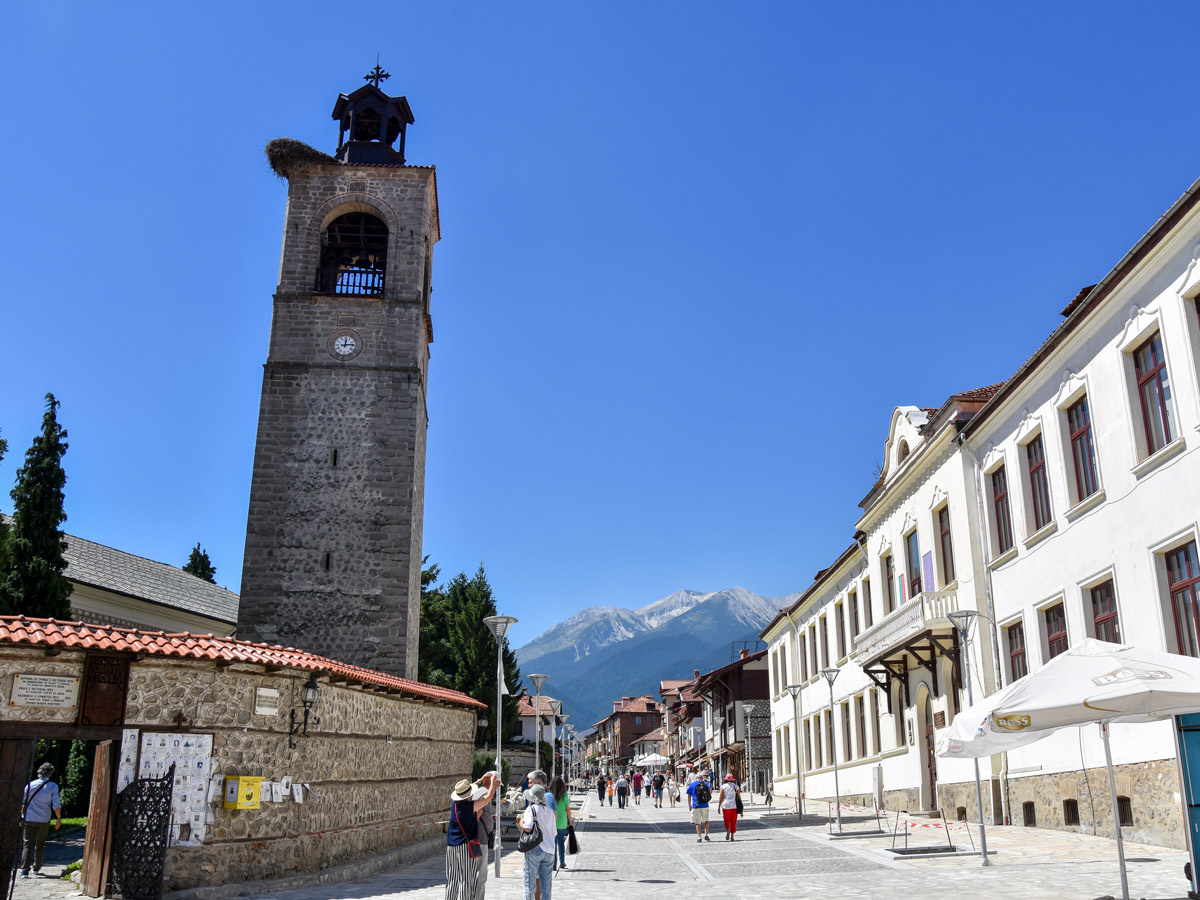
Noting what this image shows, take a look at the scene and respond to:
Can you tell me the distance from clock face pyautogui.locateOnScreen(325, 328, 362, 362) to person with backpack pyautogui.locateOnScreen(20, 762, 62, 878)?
16398 mm

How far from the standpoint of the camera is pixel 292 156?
102ft

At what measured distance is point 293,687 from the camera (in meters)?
13.9

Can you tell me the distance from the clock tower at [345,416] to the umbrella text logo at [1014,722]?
19801 millimetres

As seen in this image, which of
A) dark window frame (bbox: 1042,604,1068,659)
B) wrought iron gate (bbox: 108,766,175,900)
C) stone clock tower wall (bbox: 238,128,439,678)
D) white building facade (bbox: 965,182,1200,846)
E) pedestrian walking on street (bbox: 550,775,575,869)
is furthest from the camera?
stone clock tower wall (bbox: 238,128,439,678)

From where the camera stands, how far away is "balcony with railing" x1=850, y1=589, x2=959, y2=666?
2070 cm

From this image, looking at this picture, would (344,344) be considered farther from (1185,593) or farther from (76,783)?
(1185,593)

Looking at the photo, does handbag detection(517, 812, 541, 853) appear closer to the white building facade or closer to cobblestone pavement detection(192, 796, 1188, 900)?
cobblestone pavement detection(192, 796, 1188, 900)

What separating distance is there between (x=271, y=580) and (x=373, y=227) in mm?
11918

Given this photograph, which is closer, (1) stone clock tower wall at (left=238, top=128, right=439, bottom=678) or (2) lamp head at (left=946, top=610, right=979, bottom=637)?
(2) lamp head at (left=946, top=610, right=979, bottom=637)

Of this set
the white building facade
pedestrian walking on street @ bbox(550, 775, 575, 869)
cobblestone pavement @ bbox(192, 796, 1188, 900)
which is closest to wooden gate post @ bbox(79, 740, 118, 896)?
cobblestone pavement @ bbox(192, 796, 1188, 900)

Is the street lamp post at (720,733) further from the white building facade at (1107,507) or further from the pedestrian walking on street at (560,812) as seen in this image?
the pedestrian walking on street at (560,812)

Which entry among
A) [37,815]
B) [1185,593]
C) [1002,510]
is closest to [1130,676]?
[1185,593]

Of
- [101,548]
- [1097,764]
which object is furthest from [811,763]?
[101,548]

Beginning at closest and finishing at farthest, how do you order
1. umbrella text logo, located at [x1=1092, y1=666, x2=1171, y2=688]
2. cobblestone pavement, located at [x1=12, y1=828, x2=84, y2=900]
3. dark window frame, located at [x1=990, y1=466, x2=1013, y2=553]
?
umbrella text logo, located at [x1=1092, y1=666, x2=1171, y2=688]
cobblestone pavement, located at [x1=12, y1=828, x2=84, y2=900]
dark window frame, located at [x1=990, y1=466, x2=1013, y2=553]
